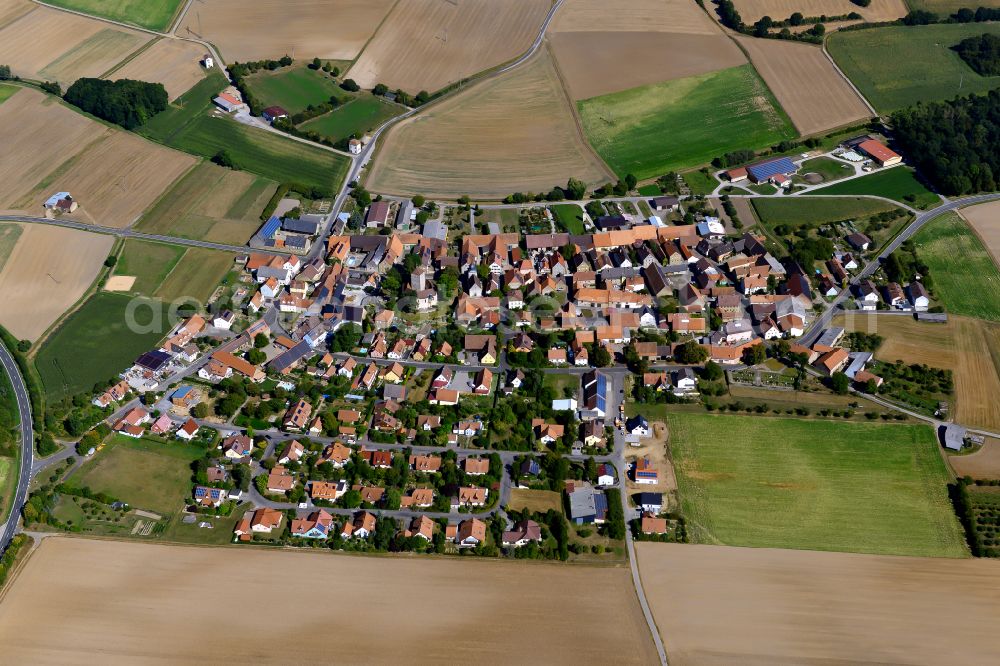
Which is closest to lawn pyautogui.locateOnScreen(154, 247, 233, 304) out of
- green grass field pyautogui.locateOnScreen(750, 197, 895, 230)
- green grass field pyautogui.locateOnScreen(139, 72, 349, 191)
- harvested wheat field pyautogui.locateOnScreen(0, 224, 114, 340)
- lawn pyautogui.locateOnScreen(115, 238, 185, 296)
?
lawn pyautogui.locateOnScreen(115, 238, 185, 296)

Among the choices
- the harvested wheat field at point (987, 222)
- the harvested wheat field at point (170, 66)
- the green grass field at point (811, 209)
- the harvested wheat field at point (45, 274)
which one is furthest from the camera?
the harvested wheat field at point (170, 66)

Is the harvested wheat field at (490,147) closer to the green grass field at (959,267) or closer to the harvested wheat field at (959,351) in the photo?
the green grass field at (959,267)

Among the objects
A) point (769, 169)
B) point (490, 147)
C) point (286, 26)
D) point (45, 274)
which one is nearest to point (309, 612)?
point (45, 274)

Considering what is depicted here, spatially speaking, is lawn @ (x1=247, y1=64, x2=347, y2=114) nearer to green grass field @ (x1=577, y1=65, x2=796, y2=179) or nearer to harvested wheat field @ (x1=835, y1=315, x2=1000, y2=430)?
green grass field @ (x1=577, y1=65, x2=796, y2=179)

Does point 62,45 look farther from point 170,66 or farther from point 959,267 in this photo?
point 959,267

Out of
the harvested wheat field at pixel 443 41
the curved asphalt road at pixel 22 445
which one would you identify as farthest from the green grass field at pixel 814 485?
the harvested wheat field at pixel 443 41

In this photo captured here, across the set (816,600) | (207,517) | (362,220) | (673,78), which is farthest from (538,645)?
(673,78)
